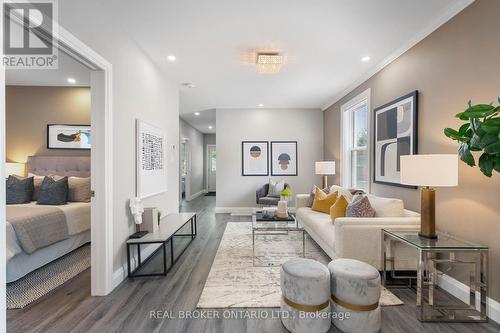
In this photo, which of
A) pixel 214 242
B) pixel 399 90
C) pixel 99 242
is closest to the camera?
pixel 99 242

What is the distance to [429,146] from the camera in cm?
262

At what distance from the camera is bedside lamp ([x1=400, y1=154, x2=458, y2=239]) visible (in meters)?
1.98

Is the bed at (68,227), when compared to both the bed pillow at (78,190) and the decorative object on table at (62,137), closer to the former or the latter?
the bed pillow at (78,190)

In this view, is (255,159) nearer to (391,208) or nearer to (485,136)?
(391,208)

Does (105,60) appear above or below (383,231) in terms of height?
above

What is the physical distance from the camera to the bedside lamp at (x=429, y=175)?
1.98m

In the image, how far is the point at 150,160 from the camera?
3238 mm

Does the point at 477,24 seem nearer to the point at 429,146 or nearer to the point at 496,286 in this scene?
the point at 429,146

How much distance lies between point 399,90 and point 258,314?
3.11 meters

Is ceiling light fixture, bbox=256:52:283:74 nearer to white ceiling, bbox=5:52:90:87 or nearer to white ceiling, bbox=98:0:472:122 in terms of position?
white ceiling, bbox=98:0:472:122

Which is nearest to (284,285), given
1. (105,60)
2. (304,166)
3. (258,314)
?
(258,314)

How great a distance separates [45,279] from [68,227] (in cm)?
70

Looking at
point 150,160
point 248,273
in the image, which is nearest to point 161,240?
point 248,273

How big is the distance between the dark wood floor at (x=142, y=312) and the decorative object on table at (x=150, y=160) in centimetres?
107
